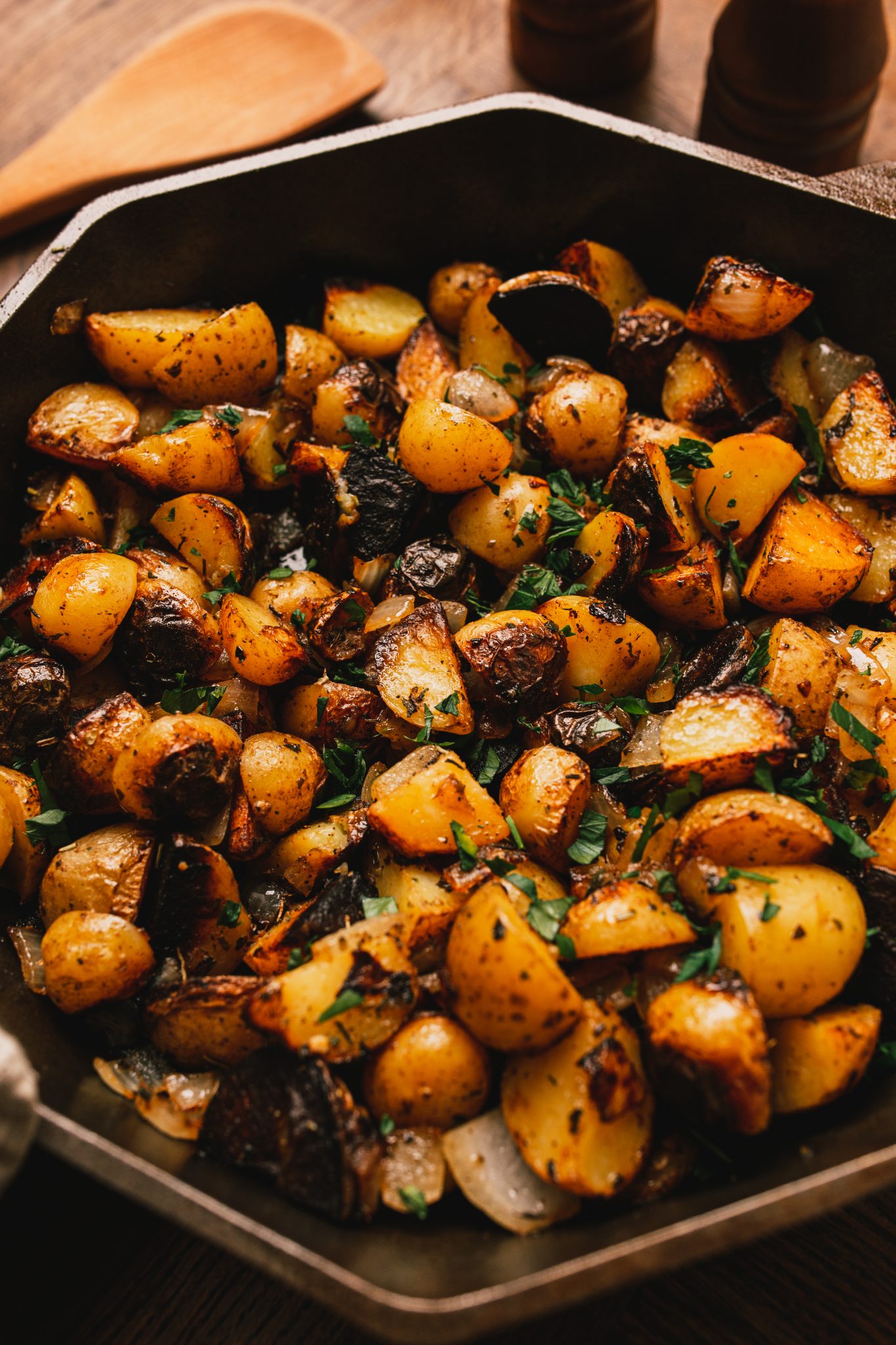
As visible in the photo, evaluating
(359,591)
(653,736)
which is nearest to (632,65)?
(359,591)

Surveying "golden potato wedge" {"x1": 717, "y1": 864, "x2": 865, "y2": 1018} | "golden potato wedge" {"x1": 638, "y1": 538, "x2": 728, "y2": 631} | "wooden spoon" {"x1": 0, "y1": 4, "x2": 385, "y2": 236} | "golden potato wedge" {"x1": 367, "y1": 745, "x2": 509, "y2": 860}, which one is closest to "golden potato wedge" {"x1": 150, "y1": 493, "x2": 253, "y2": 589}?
"golden potato wedge" {"x1": 367, "y1": 745, "x2": 509, "y2": 860}

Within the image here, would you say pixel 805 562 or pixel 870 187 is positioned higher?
pixel 870 187

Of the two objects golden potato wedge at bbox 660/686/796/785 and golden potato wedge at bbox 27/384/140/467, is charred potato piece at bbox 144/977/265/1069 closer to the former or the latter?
golden potato wedge at bbox 660/686/796/785

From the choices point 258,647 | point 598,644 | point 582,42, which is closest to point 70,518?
point 258,647

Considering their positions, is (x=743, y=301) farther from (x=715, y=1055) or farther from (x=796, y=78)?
(x=715, y=1055)

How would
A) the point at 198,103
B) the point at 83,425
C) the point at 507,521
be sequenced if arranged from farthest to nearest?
the point at 198,103
the point at 83,425
the point at 507,521

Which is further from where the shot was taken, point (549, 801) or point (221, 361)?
point (221, 361)

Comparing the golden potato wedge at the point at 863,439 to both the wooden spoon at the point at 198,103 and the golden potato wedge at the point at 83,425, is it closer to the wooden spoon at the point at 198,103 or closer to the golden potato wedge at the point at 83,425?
the golden potato wedge at the point at 83,425
